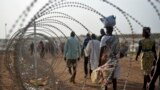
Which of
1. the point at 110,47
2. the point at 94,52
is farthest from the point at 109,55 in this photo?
the point at 94,52

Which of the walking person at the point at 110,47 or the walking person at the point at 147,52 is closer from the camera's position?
the walking person at the point at 110,47

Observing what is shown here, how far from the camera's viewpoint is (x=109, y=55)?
985cm

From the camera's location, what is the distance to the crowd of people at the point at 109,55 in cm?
963

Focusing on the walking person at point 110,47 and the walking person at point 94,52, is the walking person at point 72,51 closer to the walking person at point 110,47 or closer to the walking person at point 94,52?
the walking person at point 94,52

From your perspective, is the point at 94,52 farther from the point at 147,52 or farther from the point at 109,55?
the point at 109,55

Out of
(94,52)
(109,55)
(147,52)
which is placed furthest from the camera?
(94,52)

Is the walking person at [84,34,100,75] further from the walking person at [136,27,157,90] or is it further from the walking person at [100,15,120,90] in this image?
the walking person at [100,15,120,90]

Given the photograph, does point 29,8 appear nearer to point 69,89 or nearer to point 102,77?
point 102,77

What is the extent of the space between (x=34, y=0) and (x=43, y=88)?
6.63 meters

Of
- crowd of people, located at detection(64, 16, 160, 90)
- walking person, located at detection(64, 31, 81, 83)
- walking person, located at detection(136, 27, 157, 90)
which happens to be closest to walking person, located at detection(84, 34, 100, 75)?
crowd of people, located at detection(64, 16, 160, 90)

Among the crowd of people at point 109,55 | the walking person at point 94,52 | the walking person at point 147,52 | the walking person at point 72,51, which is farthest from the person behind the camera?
the walking person at point 72,51

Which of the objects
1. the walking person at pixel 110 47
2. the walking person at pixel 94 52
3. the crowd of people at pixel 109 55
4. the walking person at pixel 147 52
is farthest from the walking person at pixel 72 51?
the walking person at pixel 110 47

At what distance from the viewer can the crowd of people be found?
31.6 feet

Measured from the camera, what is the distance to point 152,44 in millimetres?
12391
